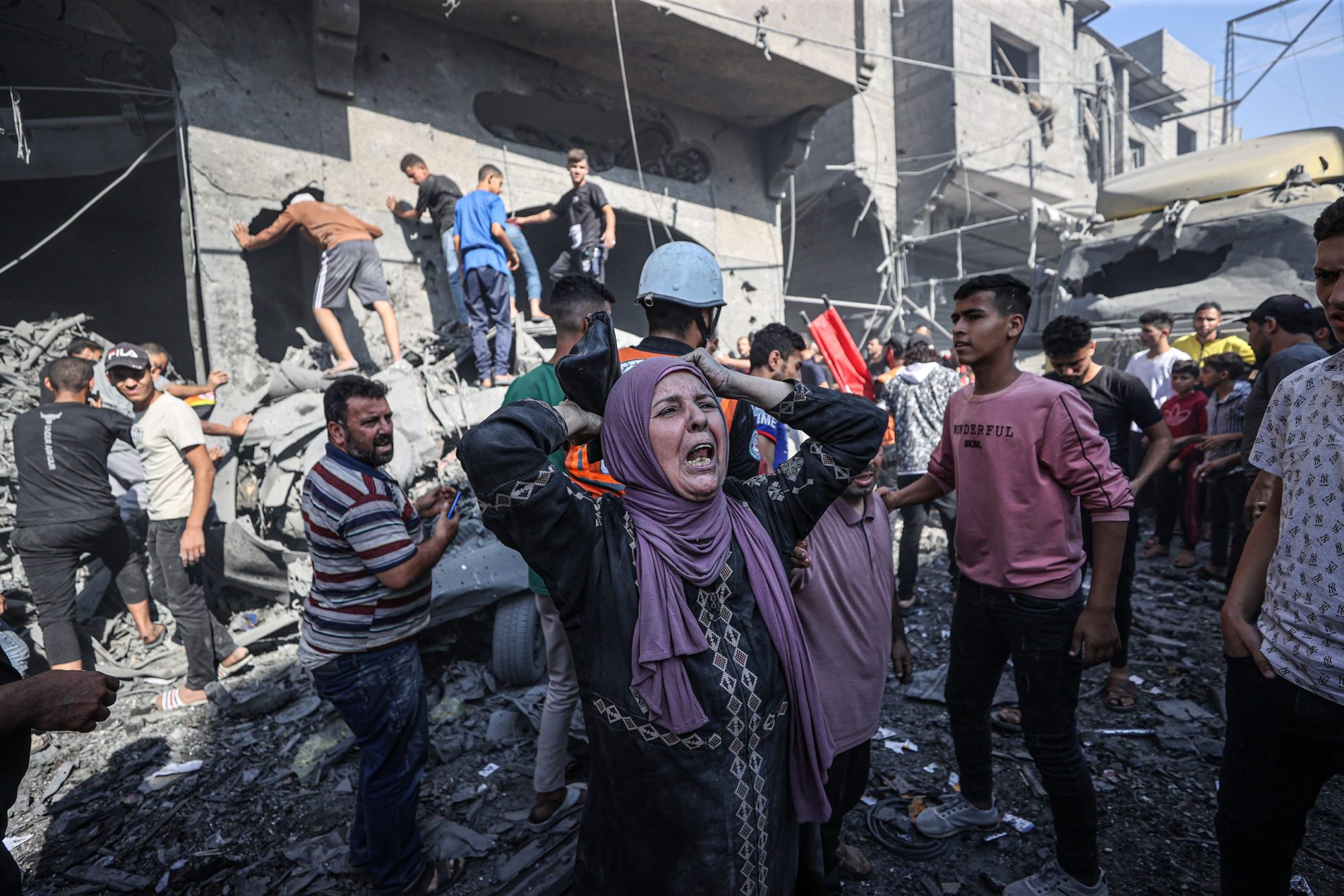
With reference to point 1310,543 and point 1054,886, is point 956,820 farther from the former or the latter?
point 1310,543

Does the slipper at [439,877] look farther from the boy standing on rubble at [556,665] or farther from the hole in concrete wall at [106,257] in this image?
the hole in concrete wall at [106,257]

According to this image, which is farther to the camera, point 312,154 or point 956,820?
point 312,154

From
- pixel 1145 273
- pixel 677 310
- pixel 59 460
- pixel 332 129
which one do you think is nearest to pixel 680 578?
pixel 677 310

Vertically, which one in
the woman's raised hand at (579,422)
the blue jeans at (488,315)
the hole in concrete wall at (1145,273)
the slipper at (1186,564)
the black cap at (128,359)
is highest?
the hole in concrete wall at (1145,273)

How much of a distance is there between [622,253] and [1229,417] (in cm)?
978

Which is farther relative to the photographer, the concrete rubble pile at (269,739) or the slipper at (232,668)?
the slipper at (232,668)

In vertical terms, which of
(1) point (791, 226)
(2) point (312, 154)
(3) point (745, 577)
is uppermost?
(1) point (791, 226)

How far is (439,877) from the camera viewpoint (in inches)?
104

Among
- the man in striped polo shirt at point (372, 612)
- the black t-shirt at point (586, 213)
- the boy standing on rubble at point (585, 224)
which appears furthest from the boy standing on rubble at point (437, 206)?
the man in striped polo shirt at point (372, 612)

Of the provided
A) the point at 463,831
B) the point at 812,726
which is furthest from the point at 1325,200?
the point at 463,831

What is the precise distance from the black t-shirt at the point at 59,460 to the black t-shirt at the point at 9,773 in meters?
3.31

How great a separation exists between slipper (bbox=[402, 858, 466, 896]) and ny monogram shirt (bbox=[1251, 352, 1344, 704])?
9.89ft

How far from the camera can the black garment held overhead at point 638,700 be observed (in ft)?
4.47

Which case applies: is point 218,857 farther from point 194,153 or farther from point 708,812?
point 194,153
